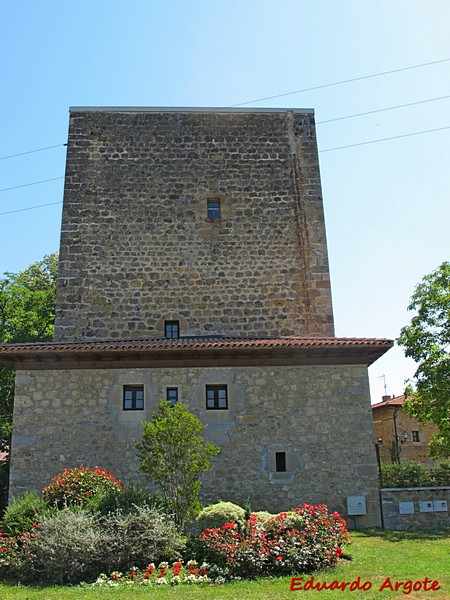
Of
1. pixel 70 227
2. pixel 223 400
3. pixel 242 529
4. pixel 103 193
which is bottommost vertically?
pixel 242 529

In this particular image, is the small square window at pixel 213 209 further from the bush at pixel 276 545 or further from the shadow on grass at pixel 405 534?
the bush at pixel 276 545

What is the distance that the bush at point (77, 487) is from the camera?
36.1ft

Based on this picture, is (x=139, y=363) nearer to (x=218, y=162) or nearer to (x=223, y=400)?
(x=223, y=400)

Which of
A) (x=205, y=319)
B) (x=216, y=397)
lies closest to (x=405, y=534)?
(x=216, y=397)

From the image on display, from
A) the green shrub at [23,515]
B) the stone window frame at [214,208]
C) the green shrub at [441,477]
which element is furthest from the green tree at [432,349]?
the green shrub at [23,515]

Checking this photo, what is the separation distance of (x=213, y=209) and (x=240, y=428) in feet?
24.4

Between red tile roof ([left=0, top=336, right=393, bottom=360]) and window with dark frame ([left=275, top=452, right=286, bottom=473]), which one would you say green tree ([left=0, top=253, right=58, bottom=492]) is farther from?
window with dark frame ([left=275, top=452, right=286, bottom=473])

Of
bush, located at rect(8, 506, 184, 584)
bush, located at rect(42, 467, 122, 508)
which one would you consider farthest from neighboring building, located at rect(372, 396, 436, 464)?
bush, located at rect(8, 506, 184, 584)

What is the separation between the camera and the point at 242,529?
32.0ft

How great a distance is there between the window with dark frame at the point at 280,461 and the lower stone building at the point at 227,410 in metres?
0.02

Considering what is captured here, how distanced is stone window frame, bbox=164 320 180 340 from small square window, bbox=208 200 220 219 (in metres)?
3.64

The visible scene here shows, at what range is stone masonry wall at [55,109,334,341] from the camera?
55.3ft

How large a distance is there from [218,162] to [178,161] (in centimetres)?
131

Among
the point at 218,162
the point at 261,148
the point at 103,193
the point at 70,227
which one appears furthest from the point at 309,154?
the point at 70,227
